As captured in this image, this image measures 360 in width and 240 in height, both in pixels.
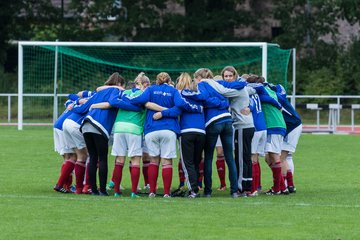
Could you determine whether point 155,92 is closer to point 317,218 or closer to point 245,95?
point 245,95

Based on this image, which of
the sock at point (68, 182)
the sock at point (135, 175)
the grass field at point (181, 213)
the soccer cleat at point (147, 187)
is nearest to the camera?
the grass field at point (181, 213)

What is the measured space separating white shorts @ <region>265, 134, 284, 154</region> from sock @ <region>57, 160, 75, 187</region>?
114 inches

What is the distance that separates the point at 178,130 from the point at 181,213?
2205mm

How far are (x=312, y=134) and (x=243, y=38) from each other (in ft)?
43.8

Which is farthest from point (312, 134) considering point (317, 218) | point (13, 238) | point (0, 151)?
point (13, 238)

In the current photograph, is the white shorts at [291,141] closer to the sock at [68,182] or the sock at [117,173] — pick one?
the sock at [117,173]

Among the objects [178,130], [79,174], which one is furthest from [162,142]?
[79,174]

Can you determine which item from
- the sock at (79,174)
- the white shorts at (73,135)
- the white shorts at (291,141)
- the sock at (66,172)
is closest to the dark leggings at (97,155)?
the sock at (79,174)

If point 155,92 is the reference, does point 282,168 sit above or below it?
below

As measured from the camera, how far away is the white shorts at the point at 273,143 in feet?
51.1

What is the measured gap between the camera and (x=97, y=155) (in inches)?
596

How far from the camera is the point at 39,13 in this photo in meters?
47.0

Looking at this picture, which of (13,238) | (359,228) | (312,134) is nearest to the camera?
(13,238)

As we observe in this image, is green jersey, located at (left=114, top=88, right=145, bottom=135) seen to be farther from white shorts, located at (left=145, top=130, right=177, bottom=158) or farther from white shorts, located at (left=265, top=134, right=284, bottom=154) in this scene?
white shorts, located at (left=265, top=134, right=284, bottom=154)
